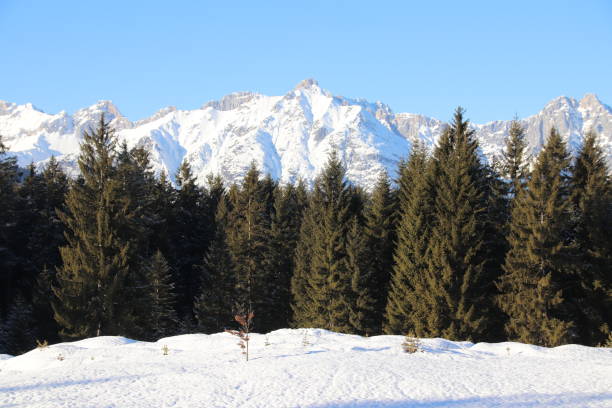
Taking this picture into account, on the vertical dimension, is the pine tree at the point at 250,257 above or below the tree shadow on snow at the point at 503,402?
above

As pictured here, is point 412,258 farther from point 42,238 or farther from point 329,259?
point 42,238

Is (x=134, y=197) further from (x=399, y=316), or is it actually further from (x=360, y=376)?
(x=360, y=376)

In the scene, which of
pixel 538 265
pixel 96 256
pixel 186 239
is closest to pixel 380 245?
pixel 538 265

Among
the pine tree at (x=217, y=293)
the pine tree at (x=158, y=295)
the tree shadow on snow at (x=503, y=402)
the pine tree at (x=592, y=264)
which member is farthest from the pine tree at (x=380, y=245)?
the tree shadow on snow at (x=503, y=402)

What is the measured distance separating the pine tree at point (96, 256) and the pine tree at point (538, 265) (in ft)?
61.9

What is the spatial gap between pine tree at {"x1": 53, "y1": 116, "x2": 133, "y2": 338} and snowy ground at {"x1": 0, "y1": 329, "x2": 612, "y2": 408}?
390 inches

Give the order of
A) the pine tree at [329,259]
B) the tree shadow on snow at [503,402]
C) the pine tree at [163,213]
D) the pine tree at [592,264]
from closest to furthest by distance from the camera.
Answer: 1. the tree shadow on snow at [503,402]
2. the pine tree at [592,264]
3. the pine tree at [329,259]
4. the pine tree at [163,213]

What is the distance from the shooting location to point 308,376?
334 inches

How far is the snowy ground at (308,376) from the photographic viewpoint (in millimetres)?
7242

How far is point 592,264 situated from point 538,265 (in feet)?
10.9

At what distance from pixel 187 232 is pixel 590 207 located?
32.6 meters

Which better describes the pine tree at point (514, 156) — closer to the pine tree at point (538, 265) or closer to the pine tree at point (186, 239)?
the pine tree at point (538, 265)

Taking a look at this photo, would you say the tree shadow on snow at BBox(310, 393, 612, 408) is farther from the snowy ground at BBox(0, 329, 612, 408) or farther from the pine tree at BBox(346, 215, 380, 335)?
the pine tree at BBox(346, 215, 380, 335)

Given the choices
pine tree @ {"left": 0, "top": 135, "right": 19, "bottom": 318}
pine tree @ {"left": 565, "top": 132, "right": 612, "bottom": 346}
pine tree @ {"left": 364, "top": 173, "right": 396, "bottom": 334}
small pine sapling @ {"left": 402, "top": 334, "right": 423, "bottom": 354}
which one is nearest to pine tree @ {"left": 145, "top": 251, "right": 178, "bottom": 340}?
pine tree @ {"left": 0, "top": 135, "right": 19, "bottom": 318}
